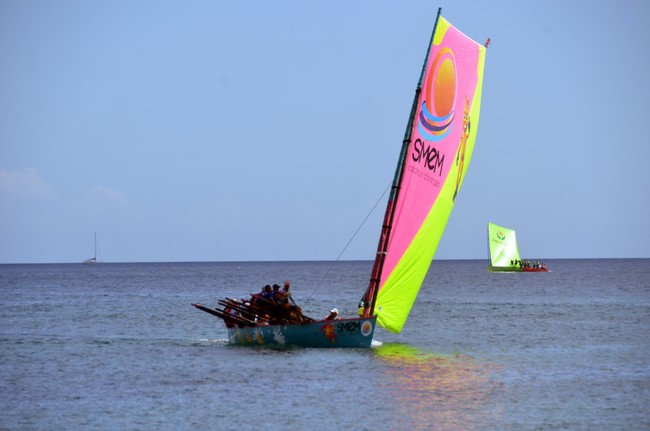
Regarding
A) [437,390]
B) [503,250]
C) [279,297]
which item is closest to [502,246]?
[503,250]

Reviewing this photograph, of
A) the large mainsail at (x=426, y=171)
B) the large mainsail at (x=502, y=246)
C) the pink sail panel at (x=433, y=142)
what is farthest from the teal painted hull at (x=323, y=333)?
the large mainsail at (x=502, y=246)

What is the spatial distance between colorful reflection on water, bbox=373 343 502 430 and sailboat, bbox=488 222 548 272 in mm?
93151

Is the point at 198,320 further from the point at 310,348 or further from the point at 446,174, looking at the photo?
the point at 446,174

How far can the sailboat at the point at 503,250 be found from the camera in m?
129

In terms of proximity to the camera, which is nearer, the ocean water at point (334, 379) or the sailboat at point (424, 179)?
the ocean water at point (334, 379)

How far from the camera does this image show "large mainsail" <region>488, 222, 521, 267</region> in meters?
128

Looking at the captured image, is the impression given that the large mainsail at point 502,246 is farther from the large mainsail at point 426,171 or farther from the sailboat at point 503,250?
the large mainsail at point 426,171

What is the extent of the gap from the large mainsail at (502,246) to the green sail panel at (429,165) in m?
93.2

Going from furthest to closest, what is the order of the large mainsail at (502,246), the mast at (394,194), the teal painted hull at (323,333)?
1. the large mainsail at (502,246)
2. the teal painted hull at (323,333)
3. the mast at (394,194)

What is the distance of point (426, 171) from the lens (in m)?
32.9

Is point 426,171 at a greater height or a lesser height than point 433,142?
lesser

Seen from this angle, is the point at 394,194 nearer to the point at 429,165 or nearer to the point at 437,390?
the point at 429,165

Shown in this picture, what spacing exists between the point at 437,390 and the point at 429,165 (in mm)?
8150

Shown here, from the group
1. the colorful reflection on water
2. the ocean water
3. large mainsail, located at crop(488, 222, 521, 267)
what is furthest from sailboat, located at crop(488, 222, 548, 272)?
the colorful reflection on water
